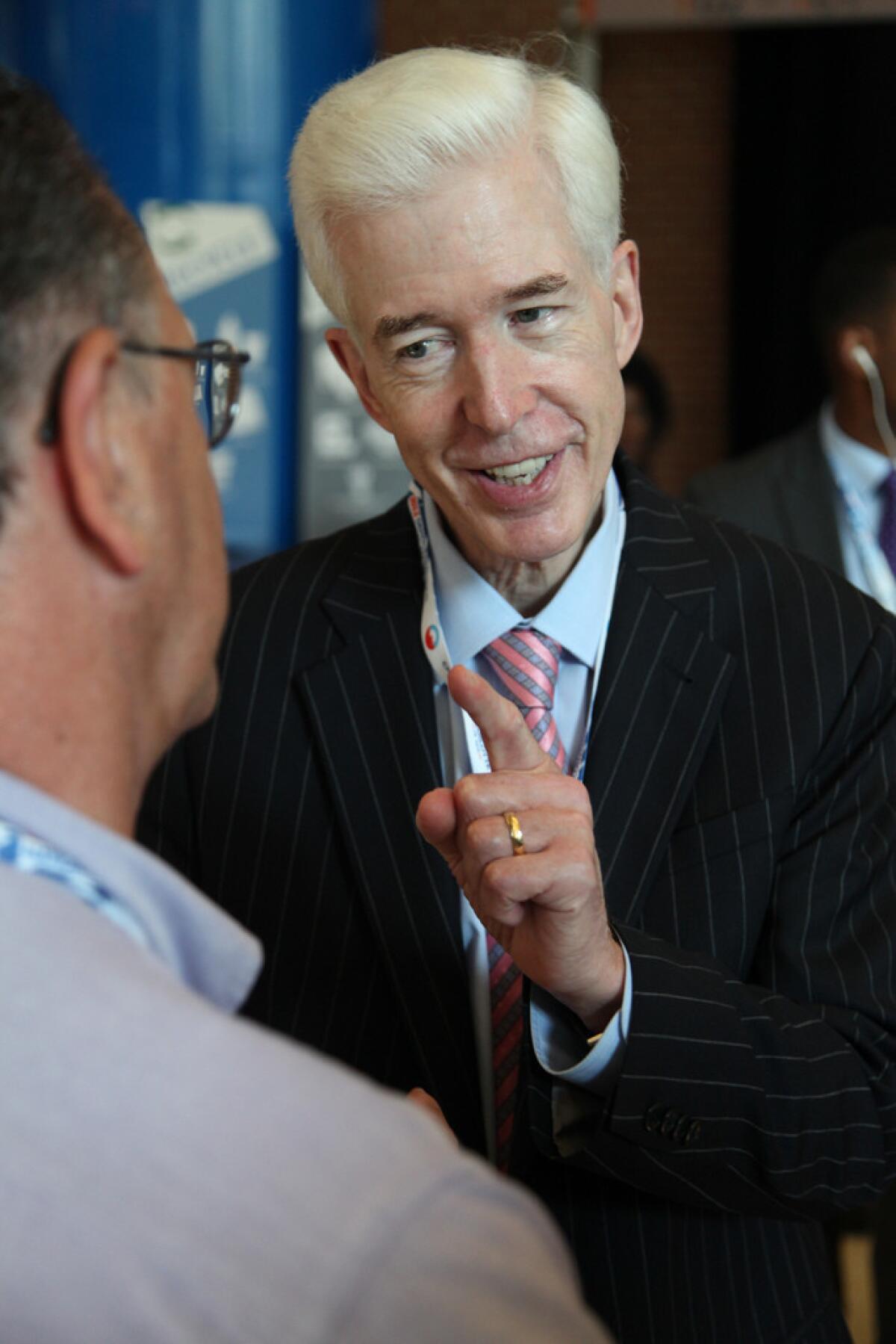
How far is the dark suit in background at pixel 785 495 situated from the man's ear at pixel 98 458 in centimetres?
291

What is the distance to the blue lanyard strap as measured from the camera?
0.69 metres

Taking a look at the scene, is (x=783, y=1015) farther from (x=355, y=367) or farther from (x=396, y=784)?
(x=355, y=367)

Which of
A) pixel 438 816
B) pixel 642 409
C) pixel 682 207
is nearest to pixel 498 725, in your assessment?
pixel 438 816

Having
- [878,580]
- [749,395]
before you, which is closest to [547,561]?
[878,580]

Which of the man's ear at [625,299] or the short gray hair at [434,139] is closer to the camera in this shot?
the short gray hair at [434,139]

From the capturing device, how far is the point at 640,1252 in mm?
1372

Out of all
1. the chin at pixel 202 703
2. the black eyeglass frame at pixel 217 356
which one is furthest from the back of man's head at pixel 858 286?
the chin at pixel 202 703

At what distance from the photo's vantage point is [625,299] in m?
1.64

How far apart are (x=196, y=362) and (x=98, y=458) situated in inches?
6.8

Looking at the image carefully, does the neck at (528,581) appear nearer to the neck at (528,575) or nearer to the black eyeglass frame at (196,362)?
the neck at (528,575)

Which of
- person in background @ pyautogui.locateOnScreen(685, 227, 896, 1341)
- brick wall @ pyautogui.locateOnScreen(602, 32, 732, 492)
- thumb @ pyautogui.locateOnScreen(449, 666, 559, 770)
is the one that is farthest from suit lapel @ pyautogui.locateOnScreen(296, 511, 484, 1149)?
brick wall @ pyautogui.locateOnScreen(602, 32, 732, 492)

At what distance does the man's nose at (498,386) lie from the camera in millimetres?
1463

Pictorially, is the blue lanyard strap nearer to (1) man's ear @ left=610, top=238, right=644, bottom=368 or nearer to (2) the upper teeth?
(2) the upper teeth

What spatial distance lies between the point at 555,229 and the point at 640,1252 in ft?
3.23
